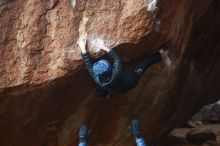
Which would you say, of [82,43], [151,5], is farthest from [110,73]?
[151,5]

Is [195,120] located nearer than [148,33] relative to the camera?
No

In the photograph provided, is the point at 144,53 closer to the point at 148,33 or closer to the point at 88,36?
the point at 148,33

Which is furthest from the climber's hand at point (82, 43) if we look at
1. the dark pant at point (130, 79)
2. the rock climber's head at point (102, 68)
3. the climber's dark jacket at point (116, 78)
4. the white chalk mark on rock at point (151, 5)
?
the white chalk mark on rock at point (151, 5)

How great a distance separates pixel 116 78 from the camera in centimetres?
756

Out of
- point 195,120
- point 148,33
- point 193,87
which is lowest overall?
point 195,120

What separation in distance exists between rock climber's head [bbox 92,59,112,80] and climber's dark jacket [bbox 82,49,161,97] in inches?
3.7

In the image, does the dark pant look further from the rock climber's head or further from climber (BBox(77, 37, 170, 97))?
the rock climber's head

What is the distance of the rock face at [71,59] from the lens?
780 cm

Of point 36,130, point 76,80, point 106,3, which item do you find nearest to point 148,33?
point 106,3

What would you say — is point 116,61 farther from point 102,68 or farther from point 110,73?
point 102,68

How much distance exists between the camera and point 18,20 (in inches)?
307

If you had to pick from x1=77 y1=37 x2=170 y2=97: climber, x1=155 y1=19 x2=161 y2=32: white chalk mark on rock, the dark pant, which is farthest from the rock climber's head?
x1=155 y1=19 x2=161 y2=32: white chalk mark on rock

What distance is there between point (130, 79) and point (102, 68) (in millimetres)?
916

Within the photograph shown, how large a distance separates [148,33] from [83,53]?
121cm
